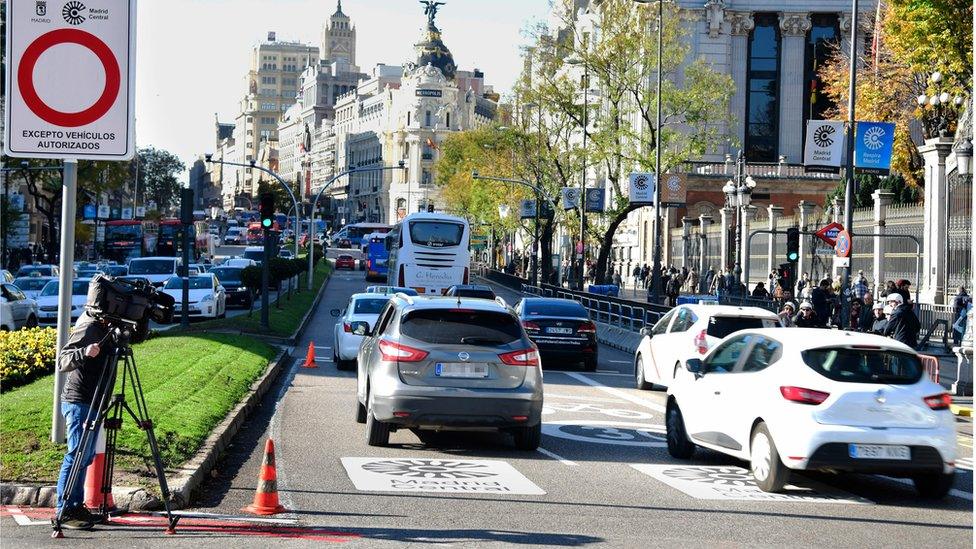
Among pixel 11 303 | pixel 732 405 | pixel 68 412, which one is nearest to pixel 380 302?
pixel 11 303

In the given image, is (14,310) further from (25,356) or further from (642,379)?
(642,379)

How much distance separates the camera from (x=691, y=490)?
12.7 meters

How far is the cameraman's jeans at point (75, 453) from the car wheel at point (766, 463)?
226 inches

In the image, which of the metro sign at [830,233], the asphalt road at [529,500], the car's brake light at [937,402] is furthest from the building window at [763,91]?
the car's brake light at [937,402]

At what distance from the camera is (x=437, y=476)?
13.1m

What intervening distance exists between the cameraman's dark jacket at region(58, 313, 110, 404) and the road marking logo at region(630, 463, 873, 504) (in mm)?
5160

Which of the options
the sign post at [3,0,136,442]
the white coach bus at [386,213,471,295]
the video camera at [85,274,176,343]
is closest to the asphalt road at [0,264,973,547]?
the video camera at [85,274,176,343]

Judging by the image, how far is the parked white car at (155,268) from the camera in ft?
164

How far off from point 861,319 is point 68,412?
84.3 ft

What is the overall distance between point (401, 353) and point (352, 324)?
434 inches

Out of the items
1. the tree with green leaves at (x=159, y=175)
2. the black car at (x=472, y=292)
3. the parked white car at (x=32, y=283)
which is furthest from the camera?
the tree with green leaves at (x=159, y=175)

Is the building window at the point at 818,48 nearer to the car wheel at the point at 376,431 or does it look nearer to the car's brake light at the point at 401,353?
the car wheel at the point at 376,431

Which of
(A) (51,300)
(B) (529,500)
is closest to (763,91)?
(A) (51,300)

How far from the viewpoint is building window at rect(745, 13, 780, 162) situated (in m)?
84.9
